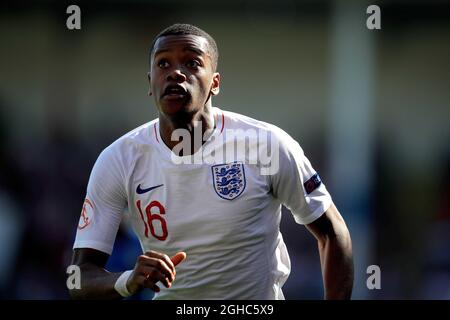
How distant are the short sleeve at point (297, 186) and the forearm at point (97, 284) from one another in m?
1.12

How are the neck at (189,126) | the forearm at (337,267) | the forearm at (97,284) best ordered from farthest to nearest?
the neck at (189,126), the forearm at (337,267), the forearm at (97,284)

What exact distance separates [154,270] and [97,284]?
69cm

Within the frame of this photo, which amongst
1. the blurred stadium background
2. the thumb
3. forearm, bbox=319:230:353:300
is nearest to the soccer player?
forearm, bbox=319:230:353:300

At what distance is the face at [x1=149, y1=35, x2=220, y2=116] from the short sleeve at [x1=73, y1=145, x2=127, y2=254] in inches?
18.9

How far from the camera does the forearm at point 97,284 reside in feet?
19.3

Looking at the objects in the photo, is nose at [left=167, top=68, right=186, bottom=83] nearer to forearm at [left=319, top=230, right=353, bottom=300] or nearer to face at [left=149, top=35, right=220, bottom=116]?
face at [left=149, top=35, right=220, bottom=116]

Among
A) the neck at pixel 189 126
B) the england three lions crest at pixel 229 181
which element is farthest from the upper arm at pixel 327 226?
the neck at pixel 189 126

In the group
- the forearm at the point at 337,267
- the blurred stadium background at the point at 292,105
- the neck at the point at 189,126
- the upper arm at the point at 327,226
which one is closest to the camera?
the forearm at the point at 337,267

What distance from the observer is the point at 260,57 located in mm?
14500

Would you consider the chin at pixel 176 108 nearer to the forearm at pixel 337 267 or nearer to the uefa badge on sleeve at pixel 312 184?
the uefa badge on sleeve at pixel 312 184

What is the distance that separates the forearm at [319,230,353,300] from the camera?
6.01 metres

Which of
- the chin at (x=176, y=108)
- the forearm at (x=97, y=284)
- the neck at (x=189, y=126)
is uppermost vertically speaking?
the chin at (x=176, y=108)

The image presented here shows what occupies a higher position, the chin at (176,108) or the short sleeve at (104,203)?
the chin at (176,108)

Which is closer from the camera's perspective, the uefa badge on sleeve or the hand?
the hand
